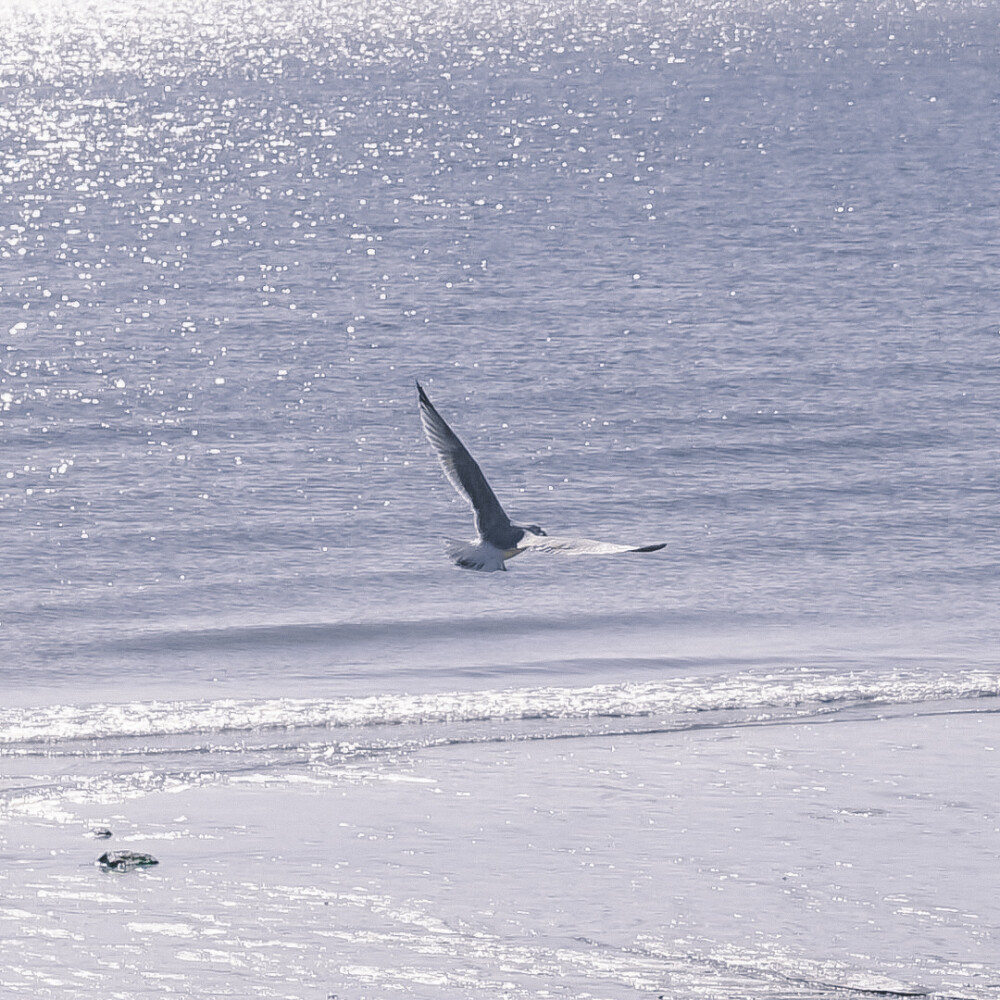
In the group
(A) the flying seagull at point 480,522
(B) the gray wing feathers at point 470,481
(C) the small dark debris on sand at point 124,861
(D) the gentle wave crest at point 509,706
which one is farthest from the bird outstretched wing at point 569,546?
(D) the gentle wave crest at point 509,706

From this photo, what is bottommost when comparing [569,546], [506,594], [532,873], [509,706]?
[532,873]

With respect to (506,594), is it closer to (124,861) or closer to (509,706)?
(509,706)

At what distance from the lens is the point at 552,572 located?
29234 mm

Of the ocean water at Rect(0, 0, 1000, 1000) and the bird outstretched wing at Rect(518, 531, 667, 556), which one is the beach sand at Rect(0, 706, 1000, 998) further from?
the bird outstretched wing at Rect(518, 531, 667, 556)

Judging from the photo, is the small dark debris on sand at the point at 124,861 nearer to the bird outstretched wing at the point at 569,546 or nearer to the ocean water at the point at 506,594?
the ocean water at the point at 506,594

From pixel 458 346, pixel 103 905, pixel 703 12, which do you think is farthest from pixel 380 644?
pixel 703 12

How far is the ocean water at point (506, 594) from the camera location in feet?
50.6

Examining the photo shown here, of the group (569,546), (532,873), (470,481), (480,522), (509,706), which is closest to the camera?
(569,546)

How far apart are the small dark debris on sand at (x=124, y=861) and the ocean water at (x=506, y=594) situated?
0.38ft

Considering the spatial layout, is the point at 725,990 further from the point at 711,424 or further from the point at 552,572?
the point at 711,424

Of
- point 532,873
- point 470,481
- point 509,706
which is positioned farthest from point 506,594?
point 470,481

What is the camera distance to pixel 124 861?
16.4 meters

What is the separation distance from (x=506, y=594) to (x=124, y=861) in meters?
12.2

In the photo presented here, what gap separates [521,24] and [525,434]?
482 feet
